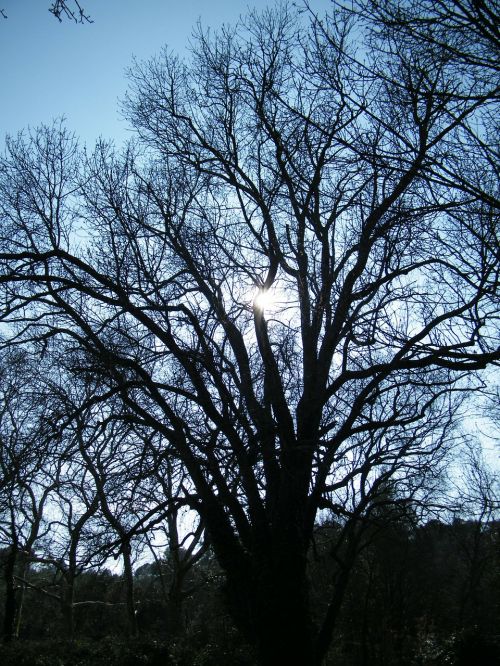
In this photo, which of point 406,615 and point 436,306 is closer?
point 436,306

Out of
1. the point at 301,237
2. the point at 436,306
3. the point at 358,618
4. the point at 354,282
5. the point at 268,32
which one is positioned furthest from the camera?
the point at 358,618

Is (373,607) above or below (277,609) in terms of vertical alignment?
below

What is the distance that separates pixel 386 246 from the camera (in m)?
5.55

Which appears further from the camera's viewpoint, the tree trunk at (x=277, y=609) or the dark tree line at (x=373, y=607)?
the dark tree line at (x=373, y=607)

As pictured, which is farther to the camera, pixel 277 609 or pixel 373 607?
pixel 373 607

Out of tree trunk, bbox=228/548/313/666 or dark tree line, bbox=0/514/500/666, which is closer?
tree trunk, bbox=228/548/313/666

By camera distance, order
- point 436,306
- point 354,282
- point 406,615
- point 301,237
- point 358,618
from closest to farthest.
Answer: point 436,306
point 354,282
point 301,237
point 358,618
point 406,615

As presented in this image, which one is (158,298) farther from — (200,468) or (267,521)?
(267,521)

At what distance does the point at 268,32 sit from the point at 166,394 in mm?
6011

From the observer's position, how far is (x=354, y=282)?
6.84m

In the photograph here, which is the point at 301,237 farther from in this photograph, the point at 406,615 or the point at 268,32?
the point at 406,615

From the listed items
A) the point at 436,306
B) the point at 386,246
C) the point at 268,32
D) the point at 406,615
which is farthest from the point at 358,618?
the point at 268,32

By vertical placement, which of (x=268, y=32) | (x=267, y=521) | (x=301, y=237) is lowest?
(x=267, y=521)

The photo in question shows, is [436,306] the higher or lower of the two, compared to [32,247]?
lower
